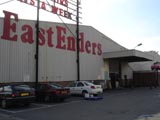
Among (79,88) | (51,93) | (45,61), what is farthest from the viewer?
(45,61)

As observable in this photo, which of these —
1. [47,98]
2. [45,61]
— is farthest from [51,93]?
[45,61]

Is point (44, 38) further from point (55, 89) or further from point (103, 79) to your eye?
point (103, 79)

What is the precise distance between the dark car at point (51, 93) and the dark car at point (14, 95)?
2564 millimetres

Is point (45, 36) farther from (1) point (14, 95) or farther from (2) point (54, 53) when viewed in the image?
(1) point (14, 95)

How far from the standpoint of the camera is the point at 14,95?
14.7 metres

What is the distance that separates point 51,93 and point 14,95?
3.87 m

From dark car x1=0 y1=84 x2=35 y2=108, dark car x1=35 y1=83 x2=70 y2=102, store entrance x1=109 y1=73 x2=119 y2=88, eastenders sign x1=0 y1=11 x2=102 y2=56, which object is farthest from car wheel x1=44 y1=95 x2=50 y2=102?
store entrance x1=109 y1=73 x2=119 y2=88

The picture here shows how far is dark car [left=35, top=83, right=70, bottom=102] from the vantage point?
17969 millimetres

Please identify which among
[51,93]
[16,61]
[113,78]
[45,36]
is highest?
[45,36]

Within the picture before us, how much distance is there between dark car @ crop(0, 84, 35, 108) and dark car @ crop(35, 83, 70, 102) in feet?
8.41

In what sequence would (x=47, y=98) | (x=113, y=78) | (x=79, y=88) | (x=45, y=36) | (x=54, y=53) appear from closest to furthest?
1. (x=47, y=98)
2. (x=79, y=88)
3. (x=45, y=36)
4. (x=54, y=53)
5. (x=113, y=78)

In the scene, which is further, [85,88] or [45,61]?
[45,61]

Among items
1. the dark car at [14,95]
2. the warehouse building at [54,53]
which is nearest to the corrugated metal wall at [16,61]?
the warehouse building at [54,53]

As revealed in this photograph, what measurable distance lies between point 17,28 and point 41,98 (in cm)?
797
